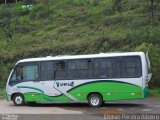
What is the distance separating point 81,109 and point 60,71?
2615 mm

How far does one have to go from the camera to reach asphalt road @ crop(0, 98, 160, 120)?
63.7 ft

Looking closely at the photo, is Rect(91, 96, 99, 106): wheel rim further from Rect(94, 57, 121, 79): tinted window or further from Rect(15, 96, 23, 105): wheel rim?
Rect(15, 96, 23, 105): wheel rim

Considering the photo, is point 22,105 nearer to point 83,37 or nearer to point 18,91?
point 18,91

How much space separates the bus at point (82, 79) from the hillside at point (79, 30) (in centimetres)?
858

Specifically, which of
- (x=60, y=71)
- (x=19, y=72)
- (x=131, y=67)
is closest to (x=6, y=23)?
(x=19, y=72)

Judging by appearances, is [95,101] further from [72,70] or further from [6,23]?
[6,23]

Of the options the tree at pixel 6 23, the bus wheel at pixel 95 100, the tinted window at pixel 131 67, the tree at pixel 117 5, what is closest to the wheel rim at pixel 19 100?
the bus wheel at pixel 95 100

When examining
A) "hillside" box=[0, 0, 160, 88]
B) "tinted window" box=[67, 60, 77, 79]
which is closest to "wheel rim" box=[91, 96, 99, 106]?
"tinted window" box=[67, 60, 77, 79]

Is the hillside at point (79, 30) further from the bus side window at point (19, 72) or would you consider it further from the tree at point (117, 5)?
the bus side window at point (19, 72)

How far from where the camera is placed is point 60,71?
2347cm

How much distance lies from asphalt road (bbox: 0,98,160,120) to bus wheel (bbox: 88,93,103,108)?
0.26 meters

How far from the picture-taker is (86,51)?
37500mm

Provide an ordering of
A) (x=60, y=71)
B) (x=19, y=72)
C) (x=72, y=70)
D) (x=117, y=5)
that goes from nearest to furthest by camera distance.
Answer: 1. (x=72, y=70)
2. (x=60, y=71)
3. (x=19, y=72)
4. (x=117, y=5)

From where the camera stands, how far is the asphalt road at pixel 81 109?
19.4 metres
